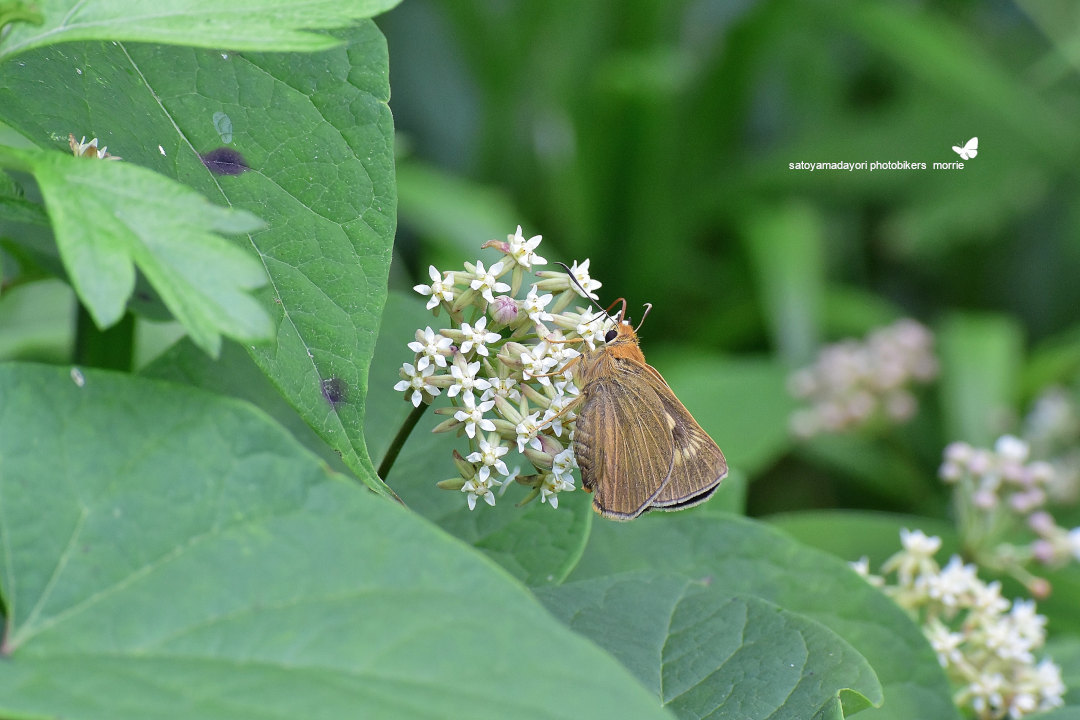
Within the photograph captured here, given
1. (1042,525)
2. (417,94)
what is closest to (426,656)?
(1042,525)

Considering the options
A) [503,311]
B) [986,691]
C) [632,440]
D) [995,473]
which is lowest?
[995,473]

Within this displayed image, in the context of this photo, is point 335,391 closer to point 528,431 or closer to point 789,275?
point 528,431

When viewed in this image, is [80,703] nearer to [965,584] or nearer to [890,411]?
[965,584]

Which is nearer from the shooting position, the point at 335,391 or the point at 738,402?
the point at 335,391

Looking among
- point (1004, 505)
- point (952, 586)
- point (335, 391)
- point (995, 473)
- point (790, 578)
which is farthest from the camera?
point (1004, 505)

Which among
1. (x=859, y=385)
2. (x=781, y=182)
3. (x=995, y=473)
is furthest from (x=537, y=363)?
(x=781, y=182)

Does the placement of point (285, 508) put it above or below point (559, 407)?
above

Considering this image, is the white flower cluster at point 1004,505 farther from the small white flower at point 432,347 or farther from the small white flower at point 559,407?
the small white flower at point 432,347
